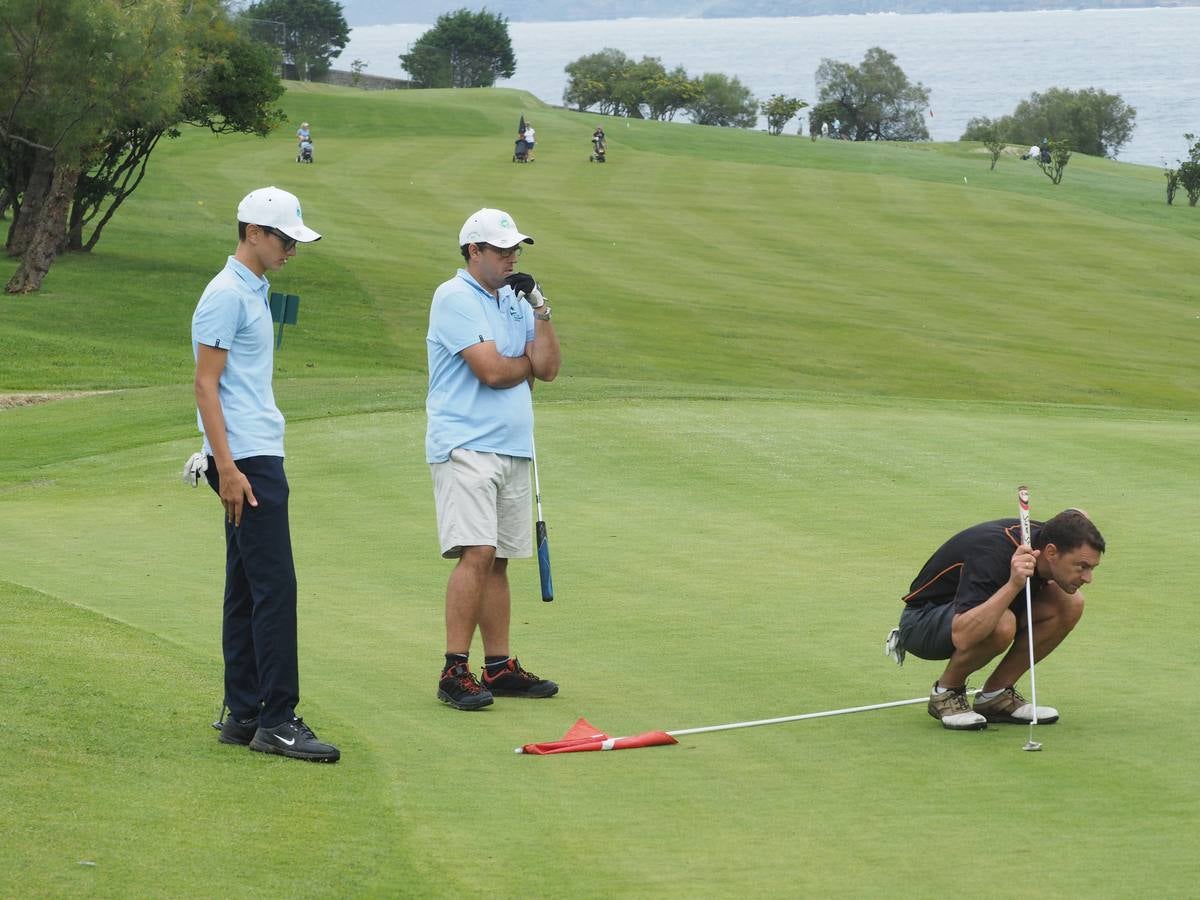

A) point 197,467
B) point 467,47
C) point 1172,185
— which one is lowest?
point 197,467

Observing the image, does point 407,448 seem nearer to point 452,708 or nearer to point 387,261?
point 452,708

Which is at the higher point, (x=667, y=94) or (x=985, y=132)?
(x=667, y=94)

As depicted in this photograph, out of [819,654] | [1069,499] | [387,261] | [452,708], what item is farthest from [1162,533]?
[387,261]

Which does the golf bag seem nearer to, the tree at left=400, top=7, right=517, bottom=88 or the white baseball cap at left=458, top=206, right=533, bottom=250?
the white baseball cap at left=458, top=206, right=533, bottom=250

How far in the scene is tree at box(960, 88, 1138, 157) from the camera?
375ft

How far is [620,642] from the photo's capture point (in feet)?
27.9

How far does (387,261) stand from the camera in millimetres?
40531

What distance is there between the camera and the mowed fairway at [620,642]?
511 cm

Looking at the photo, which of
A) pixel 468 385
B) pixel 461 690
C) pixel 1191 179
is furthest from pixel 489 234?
pixel 1191 179

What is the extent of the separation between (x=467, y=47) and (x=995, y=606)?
135 metres

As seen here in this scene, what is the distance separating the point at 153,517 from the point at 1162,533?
7381mm

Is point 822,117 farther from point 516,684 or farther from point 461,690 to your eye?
point 461,690

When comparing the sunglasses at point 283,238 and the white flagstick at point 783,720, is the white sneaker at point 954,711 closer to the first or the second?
the white flagstick at point 783,720

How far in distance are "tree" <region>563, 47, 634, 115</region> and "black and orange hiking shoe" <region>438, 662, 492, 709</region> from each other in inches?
4729
